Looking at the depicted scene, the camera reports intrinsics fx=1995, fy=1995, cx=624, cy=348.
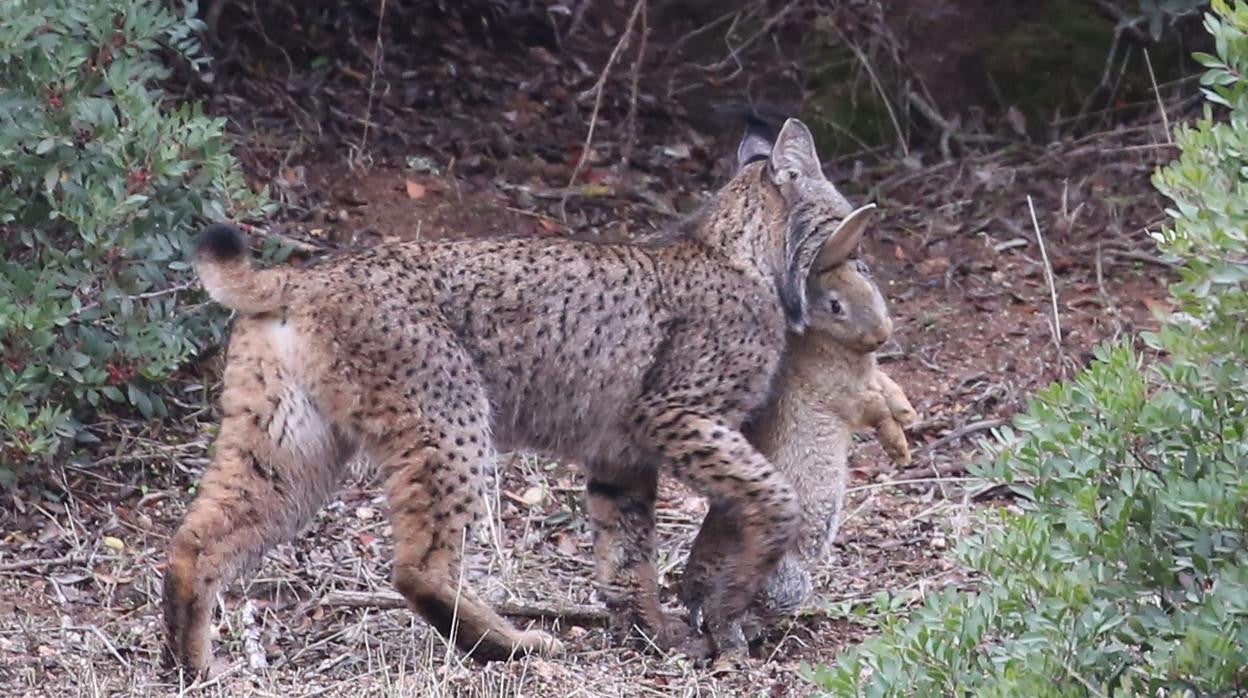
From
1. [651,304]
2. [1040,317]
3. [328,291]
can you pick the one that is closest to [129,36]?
[328,291]

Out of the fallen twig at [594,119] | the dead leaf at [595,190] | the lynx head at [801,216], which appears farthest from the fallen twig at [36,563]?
the dead leaf at [595,190]

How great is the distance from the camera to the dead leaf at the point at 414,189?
29.6 feet

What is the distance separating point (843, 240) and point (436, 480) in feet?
5.05

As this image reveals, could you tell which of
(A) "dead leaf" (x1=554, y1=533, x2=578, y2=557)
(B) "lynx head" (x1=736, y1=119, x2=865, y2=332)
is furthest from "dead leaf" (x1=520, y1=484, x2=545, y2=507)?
(B) "lynx head" (x1=736, y1=119, x2=865, y2=332)

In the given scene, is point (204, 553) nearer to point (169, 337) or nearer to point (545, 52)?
point (169, 337)

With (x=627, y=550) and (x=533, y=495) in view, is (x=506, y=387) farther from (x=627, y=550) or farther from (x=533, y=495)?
(x=533, y=495)

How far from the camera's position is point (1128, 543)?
3611 mm

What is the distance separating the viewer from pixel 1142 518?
3623 millimetres

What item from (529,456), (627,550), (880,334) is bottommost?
(529,456)

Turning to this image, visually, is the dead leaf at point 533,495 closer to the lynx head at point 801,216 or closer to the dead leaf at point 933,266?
the lynx head at point 801,216

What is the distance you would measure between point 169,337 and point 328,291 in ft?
4.96

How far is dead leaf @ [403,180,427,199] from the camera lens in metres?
9.02

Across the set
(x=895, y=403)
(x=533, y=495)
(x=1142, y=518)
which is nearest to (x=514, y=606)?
(x=533, y=495)

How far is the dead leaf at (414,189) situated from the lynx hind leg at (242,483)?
3.57 meters
